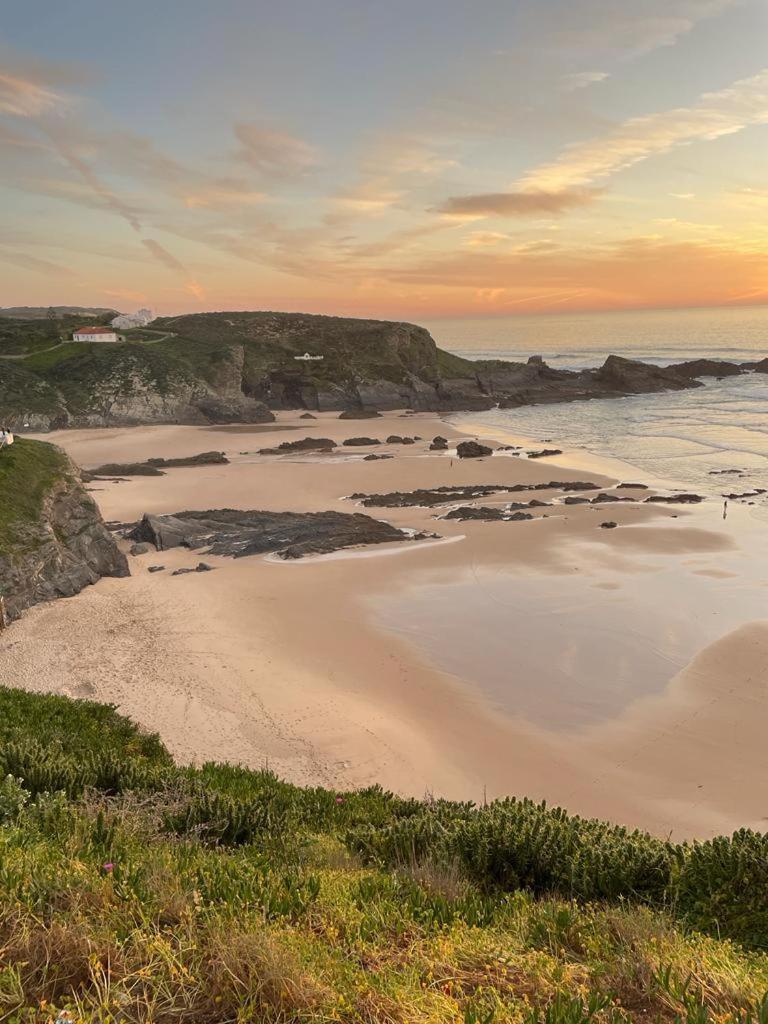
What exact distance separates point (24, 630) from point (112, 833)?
17.5m

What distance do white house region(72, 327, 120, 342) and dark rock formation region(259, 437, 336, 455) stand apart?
48.3 meters

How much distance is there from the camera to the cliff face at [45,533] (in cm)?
2331

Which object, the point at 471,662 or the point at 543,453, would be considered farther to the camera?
the point at 543,453

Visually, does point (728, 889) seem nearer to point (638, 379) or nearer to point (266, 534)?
point (266, 534)

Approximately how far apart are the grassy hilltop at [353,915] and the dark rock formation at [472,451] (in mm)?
46985

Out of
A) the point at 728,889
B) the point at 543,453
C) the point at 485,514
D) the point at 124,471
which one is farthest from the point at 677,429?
the point at 728,889

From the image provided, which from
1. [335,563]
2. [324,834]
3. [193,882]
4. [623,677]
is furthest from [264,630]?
[193,882]

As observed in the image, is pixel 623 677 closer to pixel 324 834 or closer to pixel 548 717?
pixel 548 717

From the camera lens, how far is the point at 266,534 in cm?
3281

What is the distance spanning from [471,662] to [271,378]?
259 feet

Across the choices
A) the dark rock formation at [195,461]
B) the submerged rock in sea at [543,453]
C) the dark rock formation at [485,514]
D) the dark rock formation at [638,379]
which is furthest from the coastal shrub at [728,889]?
the dark rock formation at [638,379]

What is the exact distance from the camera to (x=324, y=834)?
814 cm

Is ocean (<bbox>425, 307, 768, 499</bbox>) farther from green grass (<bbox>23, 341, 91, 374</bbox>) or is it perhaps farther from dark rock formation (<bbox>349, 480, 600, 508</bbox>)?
green grass (<bbox>23, 341, 91, 374</bbox>)

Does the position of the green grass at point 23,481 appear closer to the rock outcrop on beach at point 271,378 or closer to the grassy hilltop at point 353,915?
the grassy hilltop at point 353,915
